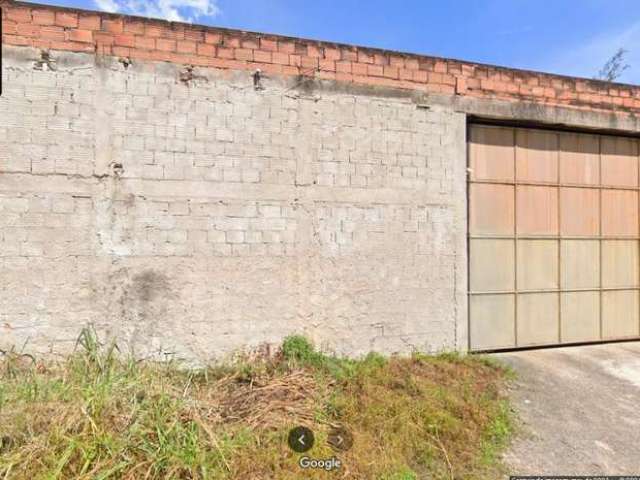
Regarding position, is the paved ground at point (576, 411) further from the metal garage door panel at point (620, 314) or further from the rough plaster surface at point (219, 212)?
the rough plaster surface at point (219, 212)

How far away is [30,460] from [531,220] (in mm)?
5357

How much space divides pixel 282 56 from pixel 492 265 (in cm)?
330

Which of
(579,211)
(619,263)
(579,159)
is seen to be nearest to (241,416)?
(579,211)

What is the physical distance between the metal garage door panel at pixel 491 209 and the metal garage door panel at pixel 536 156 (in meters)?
0.32

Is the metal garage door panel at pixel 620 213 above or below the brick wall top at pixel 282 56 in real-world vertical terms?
below

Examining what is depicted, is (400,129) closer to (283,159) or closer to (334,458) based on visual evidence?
(283,159)

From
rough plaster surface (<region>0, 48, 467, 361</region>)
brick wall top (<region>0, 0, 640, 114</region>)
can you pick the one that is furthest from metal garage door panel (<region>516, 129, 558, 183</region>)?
rough plaster surface (<region>0, 48, 467, 361</region>)

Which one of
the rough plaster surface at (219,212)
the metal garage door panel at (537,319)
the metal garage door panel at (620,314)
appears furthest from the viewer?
the metal garage door panel at (620,314)

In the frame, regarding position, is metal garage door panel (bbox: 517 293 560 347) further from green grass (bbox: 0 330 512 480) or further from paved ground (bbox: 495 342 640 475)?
green grass (bbox: 0 330 512 480)

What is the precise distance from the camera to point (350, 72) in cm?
479

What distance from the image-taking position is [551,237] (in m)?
5.72

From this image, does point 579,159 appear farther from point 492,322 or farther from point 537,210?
point 492,322

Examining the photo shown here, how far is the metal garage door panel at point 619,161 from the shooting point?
19.7 feet

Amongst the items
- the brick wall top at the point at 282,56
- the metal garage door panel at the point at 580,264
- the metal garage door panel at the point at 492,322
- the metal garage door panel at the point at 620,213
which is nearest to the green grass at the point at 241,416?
the metal garage door panel at the point at 492,322
